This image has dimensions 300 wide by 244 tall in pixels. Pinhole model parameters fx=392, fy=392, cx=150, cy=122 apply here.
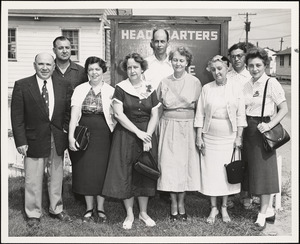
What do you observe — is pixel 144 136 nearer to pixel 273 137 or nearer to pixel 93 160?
pixel 93 160

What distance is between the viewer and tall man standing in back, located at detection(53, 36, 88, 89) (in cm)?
530

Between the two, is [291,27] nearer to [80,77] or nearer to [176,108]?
[176,108]

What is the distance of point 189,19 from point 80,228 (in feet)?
11.1

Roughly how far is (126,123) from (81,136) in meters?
0.59

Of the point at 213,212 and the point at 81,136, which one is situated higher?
the point at 81,136

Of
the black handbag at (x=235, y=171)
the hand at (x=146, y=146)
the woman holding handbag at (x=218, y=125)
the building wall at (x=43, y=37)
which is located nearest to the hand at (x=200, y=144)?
Result: the woman holding handbag at (x=218, y=125)

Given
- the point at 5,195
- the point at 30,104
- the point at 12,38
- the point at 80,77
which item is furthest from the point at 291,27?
the point at 12,38

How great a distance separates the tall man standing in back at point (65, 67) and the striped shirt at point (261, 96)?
223 cm

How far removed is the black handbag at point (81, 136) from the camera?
479 centimetres

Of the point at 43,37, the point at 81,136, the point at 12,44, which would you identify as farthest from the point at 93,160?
the point at 12,44

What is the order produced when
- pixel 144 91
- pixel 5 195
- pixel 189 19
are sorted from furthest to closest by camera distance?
pixel 189 19 < pixel 5 195 < pixel 144 91

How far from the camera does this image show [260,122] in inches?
193

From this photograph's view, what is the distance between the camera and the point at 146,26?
5.91 metres

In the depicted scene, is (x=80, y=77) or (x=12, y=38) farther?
(x=12, y=38)
